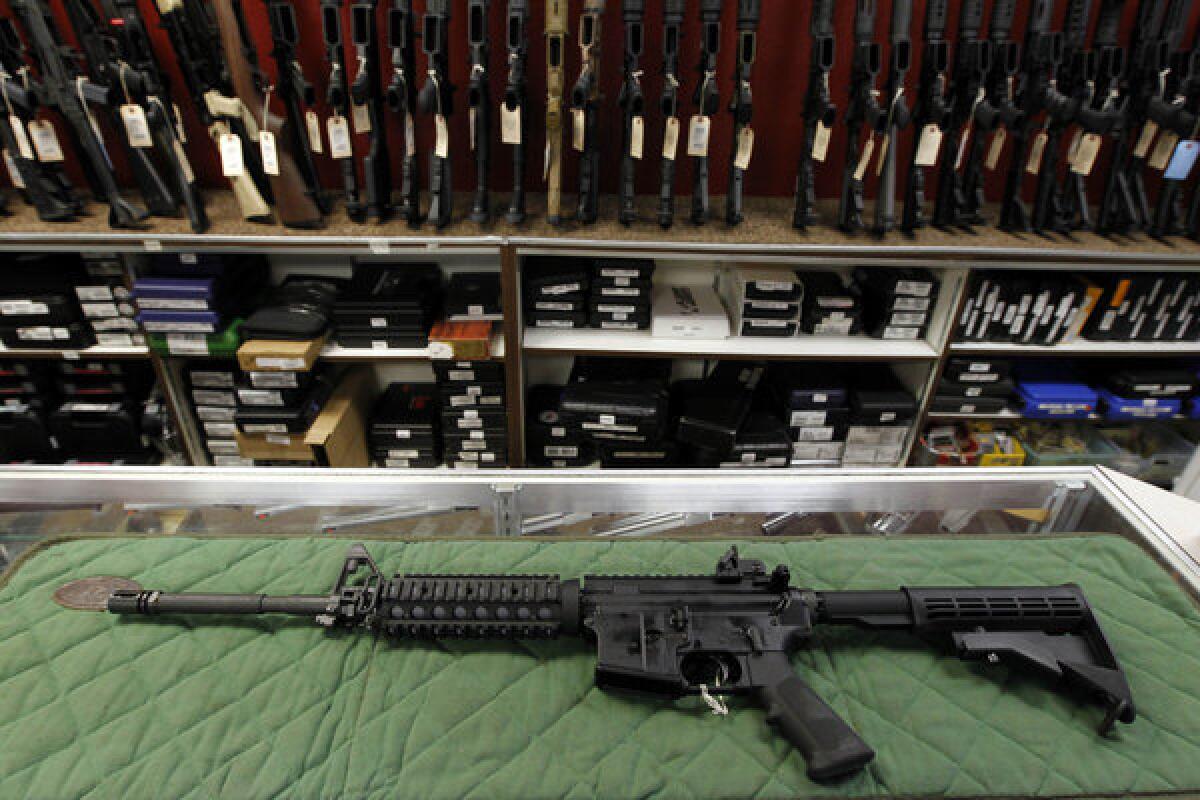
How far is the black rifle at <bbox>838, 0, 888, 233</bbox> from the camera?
2.18 m

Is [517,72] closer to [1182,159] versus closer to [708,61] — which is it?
[708,61]

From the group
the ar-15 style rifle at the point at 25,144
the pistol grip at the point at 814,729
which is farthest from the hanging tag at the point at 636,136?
the ar-15 style rifle at the point at 25,144

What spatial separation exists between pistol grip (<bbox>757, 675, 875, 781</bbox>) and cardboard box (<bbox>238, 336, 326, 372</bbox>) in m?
1.94

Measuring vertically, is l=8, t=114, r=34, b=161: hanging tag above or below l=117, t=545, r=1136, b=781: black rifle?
above

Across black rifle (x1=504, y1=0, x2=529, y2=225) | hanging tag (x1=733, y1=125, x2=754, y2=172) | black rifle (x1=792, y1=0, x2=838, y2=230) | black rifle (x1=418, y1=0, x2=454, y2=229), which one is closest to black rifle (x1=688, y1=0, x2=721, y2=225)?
hanging tag (x1=733, y1=125, x2=754, y2=172)

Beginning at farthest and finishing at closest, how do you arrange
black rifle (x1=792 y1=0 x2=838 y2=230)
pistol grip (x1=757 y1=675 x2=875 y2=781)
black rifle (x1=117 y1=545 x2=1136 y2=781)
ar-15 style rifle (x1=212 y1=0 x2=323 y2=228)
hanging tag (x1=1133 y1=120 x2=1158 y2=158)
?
hanging tag (x1=1133 y1=120 x2=1158 y2=158) → black rifle (x1=792 y1=0 x2=838 y2=230) → ar-15 style rifle (x1=212 y1=0 x2=323 y2=228) → black rifle (x1=117 y1=545 x2=1136 y2=781) → pistol grip (x1=757 y1=675 x2=875 y2=781)

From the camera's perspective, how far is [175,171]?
2.24 metres

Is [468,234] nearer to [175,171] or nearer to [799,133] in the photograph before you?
[175,171]

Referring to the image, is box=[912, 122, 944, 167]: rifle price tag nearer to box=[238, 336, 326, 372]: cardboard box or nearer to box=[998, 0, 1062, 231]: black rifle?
box=[998, 0, 1062, 231]: black rifle

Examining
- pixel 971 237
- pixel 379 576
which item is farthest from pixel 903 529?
pixel 971 237

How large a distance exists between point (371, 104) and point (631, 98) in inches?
34.7

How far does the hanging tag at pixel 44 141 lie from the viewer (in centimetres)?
223

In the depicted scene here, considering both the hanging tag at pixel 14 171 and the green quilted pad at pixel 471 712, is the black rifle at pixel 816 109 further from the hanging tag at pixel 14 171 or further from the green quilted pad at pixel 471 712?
the hanging tag at pixel 14 171

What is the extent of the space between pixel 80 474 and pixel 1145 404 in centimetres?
339
